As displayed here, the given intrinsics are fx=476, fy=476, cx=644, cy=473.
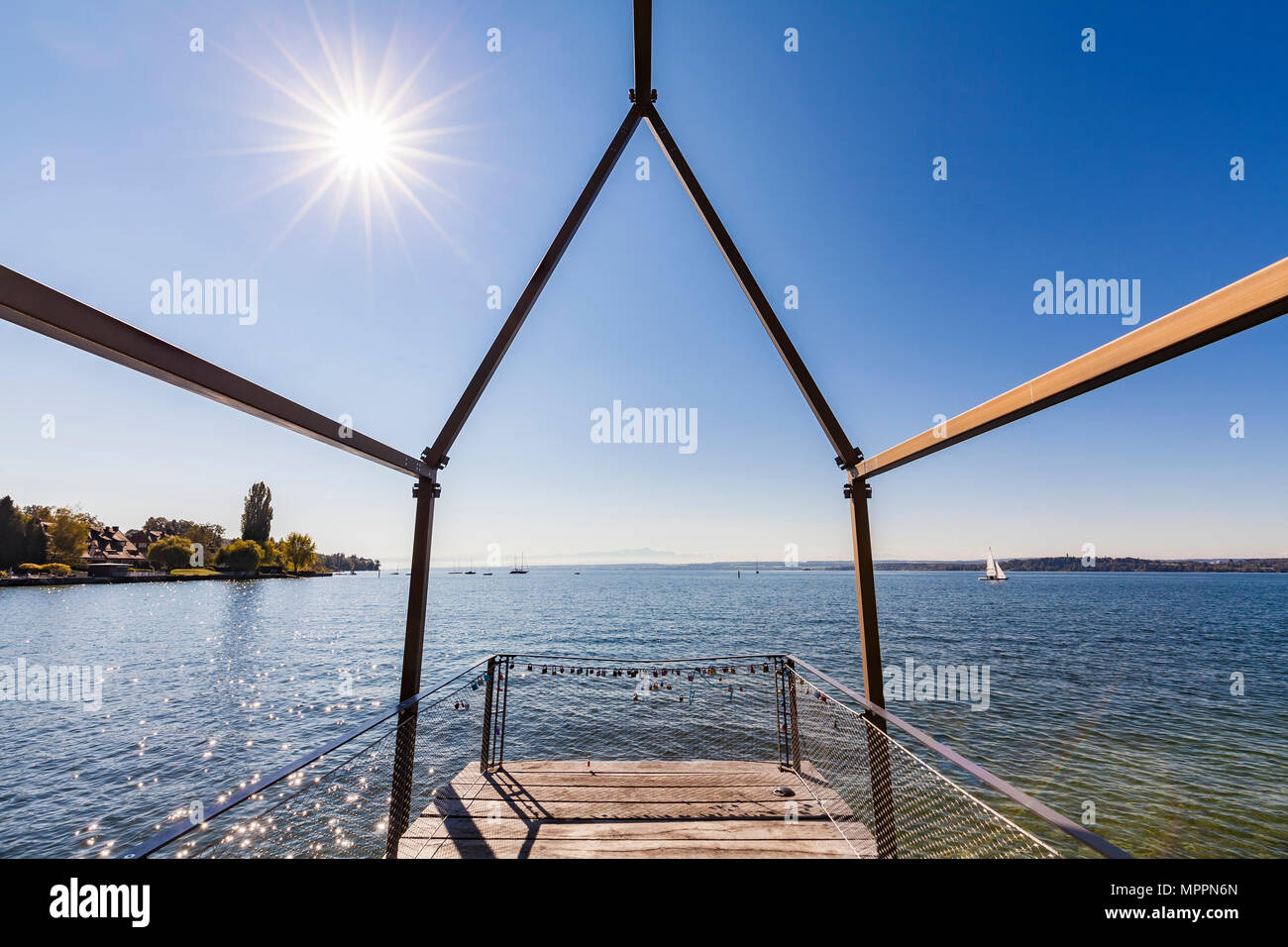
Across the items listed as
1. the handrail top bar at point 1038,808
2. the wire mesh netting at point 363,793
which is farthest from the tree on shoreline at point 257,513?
the handrail top bar at point 1038,808

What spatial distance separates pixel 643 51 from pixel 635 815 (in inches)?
252

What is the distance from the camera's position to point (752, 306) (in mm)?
4426

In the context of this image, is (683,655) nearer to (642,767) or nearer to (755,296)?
(642,767)

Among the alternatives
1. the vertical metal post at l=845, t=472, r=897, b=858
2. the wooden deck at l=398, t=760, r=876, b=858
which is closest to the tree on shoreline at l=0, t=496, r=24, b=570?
the wooden deck at l=398, t=760, r=876, b=858

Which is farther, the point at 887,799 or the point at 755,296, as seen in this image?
the point at 755,296

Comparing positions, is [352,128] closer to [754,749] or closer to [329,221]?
[329,221]

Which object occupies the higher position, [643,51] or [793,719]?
[643,51]

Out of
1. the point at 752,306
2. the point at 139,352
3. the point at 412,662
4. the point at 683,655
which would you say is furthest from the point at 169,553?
the point at 752,306

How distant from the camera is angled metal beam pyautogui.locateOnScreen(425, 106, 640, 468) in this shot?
13.3 ft

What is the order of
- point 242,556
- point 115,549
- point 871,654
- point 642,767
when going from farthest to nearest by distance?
point 242,556 < point 115,549 < point 642,767 < point 871,654

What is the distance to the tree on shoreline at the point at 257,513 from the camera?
231 ft

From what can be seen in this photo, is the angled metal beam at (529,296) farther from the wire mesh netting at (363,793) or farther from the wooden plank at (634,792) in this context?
the wooden plank at (634,792)

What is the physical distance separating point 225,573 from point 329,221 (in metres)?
91.5

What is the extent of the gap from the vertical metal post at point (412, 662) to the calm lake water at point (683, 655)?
841 cm
